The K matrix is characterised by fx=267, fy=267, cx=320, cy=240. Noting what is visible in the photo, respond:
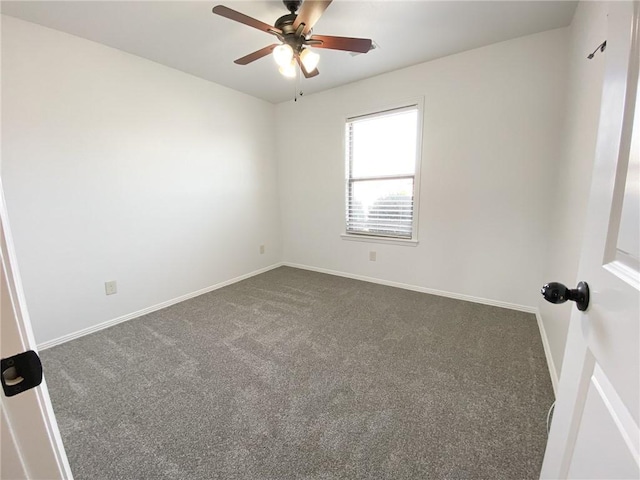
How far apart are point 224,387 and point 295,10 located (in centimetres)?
256

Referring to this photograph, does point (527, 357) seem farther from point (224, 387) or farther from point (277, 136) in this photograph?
point (277, 136)

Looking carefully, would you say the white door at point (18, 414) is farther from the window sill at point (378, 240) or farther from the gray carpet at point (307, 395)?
the window sill at point (378, 240)

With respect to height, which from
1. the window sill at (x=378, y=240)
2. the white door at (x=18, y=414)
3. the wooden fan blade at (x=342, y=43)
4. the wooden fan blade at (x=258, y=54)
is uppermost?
the wooden fan blade at (x=258, y=54)

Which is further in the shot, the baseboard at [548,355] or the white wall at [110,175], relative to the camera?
the white wall at [110,175]

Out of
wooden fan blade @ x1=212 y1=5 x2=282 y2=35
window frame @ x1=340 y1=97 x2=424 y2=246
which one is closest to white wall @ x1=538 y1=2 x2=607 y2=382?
window frame @ x1=340 y1=97 x2=424 y2=246

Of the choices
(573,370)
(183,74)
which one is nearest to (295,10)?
(183,74)

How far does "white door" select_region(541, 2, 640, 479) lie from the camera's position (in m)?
0.44

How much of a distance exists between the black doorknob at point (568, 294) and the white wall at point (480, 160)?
2331 mm

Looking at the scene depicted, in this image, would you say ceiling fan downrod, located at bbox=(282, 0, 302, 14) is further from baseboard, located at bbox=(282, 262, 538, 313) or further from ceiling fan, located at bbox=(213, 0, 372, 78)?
baseboard, located at bbox=(282, 262, 538, 313)

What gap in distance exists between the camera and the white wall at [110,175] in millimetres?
2051

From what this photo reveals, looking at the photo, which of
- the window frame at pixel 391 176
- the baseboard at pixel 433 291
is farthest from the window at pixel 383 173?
the baseboard at pixel 433 291

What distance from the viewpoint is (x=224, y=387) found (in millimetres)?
1703

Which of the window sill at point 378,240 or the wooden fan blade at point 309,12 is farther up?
the wooden fan blade at point 309,12

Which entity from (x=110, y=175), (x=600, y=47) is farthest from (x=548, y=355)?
(x=110, y=175)
